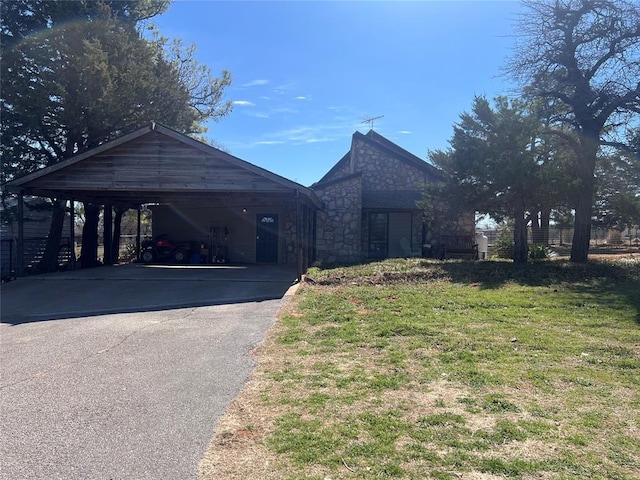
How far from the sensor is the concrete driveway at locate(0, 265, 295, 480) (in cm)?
339

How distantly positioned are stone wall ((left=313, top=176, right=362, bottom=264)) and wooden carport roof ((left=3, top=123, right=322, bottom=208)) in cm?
562

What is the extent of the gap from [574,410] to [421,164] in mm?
17733

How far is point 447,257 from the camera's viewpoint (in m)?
19.3

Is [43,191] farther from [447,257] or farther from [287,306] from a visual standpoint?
[447,257]

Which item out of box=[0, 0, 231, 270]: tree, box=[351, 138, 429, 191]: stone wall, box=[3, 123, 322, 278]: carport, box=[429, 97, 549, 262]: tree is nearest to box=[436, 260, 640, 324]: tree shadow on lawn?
box=[429, 97, 549, 262]: tree

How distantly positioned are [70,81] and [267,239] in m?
9.30

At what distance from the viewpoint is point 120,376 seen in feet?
17.1

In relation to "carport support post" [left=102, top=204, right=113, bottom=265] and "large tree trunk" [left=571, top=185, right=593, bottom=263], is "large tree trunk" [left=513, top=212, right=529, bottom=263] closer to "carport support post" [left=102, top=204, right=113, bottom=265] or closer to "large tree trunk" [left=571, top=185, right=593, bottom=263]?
"large tree trunk" [left=571, top=185, right=593, bottom=263]

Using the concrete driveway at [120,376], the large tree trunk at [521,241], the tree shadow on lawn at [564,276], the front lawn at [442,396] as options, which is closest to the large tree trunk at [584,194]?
the tree shadow on lawn at [564,276]

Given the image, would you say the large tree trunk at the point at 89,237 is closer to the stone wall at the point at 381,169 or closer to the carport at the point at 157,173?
the carport at the point at 157,173

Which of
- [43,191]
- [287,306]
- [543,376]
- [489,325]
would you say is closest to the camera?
[543,376]

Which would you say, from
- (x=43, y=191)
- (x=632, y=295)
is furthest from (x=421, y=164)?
(x=43, y=191)

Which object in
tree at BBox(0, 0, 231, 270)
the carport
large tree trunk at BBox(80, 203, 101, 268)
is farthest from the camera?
large tree trunk at BBox(80, 203, 101, 268)

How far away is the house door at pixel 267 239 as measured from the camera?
20.1 metres
